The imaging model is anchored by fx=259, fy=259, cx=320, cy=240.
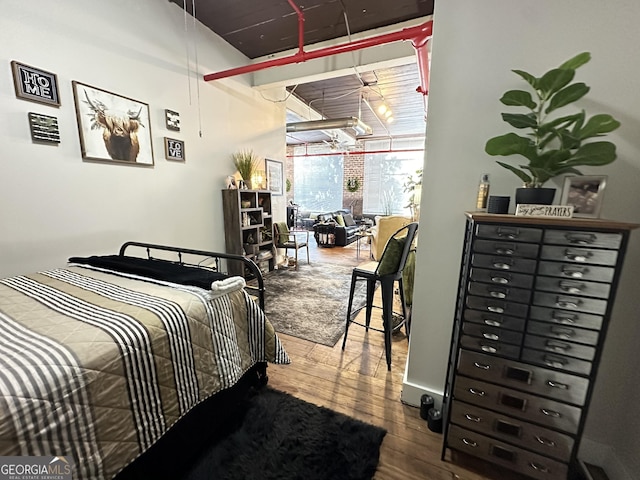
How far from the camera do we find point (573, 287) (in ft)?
3.22

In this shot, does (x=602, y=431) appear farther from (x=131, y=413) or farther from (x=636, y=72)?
(x=131, y=413)

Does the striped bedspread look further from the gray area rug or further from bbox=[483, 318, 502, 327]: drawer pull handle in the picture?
bbox=[483, 318, 502, 327]: drawer pull handle

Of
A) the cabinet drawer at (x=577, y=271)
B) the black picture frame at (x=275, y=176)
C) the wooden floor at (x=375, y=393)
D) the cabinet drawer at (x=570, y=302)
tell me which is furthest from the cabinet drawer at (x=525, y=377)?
the black picture frame at (x=275, y=176)

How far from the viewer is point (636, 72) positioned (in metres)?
1.05

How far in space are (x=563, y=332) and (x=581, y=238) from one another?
1.22 feet

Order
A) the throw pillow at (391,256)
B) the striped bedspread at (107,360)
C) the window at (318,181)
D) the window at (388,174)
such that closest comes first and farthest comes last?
the striped bedspread at (107,360)
the throw pillow at (391,256)
the window at (388,174)
the window at (318,181)

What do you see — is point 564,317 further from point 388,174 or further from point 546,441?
point 388,174

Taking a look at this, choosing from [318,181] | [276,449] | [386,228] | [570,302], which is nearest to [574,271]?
[570,302]

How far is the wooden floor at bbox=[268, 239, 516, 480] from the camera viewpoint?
4.13 feet

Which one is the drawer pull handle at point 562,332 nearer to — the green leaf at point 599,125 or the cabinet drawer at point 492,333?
the cabinet drawer at point 492,333

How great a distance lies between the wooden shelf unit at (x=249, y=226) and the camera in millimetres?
3467

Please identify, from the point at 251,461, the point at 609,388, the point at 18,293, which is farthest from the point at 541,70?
the point at 18,293

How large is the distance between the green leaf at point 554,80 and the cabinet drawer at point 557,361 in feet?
3.36

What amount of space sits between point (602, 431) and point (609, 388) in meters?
0.22
